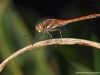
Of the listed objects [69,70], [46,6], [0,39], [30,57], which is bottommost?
[69,70]

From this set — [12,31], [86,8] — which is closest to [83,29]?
[86,8]

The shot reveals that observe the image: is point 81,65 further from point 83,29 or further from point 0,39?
point 0,39

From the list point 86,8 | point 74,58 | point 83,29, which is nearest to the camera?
point 74,58

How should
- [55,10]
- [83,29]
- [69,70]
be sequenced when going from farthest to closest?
[55,10] → [83,29] → [69,70]

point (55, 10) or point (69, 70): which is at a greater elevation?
point (55, 10)

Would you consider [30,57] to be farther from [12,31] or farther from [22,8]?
[22,8]

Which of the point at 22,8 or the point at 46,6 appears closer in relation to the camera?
the point at 22,8

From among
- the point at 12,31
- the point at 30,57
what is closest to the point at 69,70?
the point at 30,57
